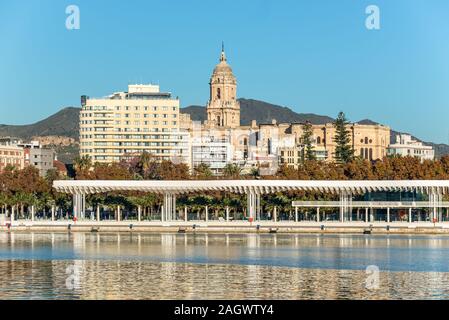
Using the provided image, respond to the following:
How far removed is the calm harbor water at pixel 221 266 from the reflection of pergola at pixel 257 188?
14.1 meters

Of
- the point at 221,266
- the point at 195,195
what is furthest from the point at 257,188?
the point at 221,266

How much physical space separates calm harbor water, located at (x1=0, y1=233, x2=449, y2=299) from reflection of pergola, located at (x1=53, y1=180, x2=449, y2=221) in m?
14.1

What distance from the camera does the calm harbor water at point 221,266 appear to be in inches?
2712

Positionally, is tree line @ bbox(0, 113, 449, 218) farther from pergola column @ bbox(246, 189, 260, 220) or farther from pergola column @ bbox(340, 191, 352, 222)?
pergola column @ bbox(246, 189, 260, 220)

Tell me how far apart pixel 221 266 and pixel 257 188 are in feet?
169

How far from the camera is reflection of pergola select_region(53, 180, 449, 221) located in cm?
13538

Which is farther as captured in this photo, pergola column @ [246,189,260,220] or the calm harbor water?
pergola column @ [246,189,260,220]

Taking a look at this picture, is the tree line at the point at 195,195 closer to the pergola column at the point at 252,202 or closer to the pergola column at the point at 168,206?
the pergola column at the point at 168,206

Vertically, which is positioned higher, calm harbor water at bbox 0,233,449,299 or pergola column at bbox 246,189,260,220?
pergola column at bbox 246,189,260,220

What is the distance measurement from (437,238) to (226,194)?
3523 cm

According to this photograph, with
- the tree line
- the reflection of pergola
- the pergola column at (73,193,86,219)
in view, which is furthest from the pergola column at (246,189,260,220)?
the pergola column at (73,193,86,219)

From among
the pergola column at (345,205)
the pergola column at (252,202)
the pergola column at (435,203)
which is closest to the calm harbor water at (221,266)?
the pergola column at (252,202)

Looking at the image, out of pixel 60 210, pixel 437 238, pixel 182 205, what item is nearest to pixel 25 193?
pixel 60 210
